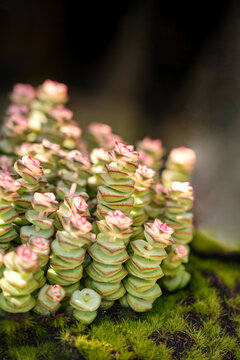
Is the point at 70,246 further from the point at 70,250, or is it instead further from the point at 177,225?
the point at 177,225

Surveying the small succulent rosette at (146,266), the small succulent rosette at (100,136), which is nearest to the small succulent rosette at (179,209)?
the small succulent rosette at (146,266)

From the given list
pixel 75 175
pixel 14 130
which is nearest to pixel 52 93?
pixel 14 130

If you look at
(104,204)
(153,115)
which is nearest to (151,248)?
(104,204)

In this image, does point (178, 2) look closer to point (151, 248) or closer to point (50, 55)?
point (50, 55)

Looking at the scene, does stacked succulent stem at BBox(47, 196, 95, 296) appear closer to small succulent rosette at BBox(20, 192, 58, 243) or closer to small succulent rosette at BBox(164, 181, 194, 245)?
small succulent rosette at BBox(20, 192, 58, 243)

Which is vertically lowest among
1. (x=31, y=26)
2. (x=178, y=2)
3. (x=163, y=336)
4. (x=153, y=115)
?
(x=163, y=336)

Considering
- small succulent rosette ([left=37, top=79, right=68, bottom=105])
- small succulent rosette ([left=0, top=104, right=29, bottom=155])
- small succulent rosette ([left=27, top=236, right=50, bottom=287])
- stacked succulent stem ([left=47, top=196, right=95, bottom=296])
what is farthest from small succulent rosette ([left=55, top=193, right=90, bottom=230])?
small succulent rosette ([left=37, top=79, right=68, bottom=105])
